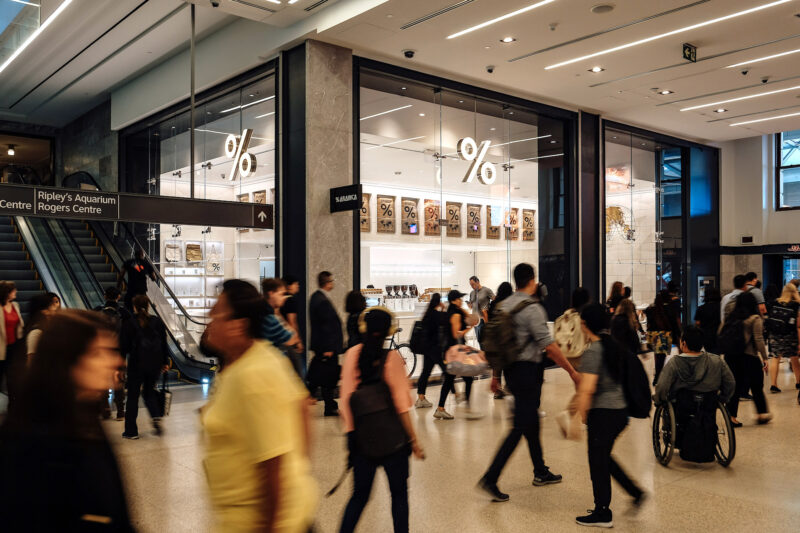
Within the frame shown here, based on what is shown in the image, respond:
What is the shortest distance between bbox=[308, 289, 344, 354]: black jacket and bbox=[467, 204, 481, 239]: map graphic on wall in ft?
16.4

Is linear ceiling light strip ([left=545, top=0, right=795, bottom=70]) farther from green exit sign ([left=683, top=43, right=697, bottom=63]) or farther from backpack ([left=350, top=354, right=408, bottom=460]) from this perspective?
backpack ([left=350, top=354, right=408, bottom=460])

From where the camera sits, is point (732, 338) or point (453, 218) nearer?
point (732, 338)

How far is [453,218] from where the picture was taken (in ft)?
39.0

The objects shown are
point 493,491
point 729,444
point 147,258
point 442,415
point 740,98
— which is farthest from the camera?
point 147,258

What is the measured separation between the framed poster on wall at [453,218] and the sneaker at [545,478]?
681 cm

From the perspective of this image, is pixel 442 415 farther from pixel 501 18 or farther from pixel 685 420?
pixel 501 18

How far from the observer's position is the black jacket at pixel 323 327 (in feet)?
24.7

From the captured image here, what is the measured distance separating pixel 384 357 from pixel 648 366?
11.4 meters

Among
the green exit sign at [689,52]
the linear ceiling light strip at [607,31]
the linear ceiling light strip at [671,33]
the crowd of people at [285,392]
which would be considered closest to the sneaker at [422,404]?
the crowd of people at [285,392]

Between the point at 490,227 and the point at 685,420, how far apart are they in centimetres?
696

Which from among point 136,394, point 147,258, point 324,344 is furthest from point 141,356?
point 147,258

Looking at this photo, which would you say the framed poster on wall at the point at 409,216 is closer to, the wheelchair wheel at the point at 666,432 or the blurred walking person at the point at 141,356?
the blurred walking person at the point at 141,356

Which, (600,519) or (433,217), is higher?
(433,217)

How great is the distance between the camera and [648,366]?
44.6ft
